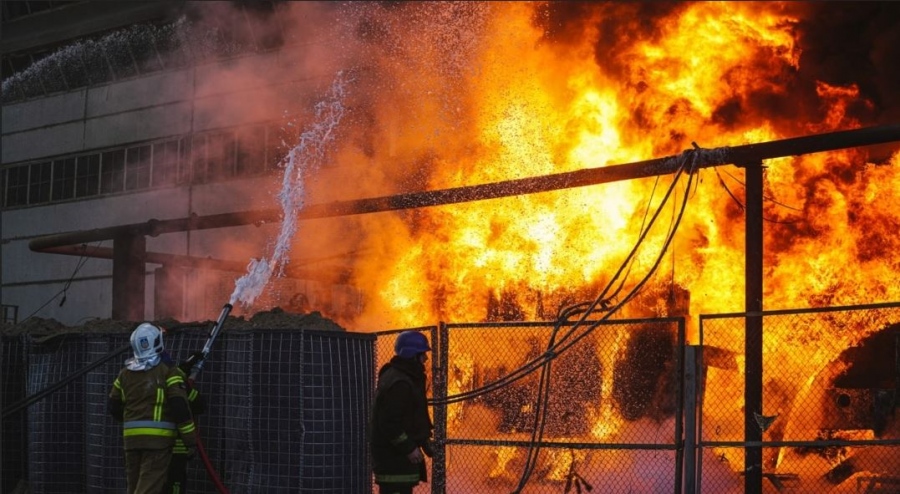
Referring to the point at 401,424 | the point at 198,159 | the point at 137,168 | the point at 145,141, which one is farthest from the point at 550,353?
the point at 137,168

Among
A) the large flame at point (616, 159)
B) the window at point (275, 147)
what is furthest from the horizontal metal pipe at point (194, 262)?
the window at point (275, 147)

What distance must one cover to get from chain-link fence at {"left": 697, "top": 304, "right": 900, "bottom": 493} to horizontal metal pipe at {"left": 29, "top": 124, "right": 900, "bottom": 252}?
1.54 meters

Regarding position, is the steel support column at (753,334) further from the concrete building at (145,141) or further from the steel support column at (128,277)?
the concrete building at (145,141)

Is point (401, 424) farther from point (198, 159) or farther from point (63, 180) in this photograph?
point (63, 180)

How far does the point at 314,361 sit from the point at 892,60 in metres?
8.60

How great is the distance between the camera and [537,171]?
14773 millimetres

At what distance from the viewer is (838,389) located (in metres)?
10.0

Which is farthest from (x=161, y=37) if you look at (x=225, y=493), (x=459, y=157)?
(x=225, y=493)

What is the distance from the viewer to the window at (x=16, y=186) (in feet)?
87.3

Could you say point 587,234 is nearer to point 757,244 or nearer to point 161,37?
point 757,244

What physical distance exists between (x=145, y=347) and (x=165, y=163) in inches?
637

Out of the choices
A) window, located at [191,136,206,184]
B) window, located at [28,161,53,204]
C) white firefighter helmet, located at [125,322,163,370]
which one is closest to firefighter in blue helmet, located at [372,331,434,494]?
white firefighter helmet, located at [125,322,163,370]

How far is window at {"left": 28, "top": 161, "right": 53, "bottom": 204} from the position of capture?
85.6ft

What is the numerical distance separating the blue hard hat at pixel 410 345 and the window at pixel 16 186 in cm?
2215
